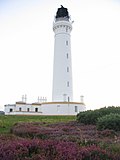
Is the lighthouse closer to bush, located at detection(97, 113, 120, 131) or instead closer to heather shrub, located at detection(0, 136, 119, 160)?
Result: bush, located at detection(97, 113, 120, 131)

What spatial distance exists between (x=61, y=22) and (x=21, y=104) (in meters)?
19.2

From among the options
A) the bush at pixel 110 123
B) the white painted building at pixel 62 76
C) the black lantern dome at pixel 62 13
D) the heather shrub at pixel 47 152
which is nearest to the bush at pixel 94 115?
the bush at pixel 110 123

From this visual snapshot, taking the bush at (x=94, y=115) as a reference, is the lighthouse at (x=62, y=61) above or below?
above

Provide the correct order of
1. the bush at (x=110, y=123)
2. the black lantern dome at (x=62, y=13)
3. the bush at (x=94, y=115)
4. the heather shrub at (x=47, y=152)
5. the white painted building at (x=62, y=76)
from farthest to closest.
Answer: the black lantern dome at (x=62, y=13), the white painted building at (x=62, y=76), the bush at (x=94, y=115), the bush at (x=110, y=123), the heather shrub at (x=47, y=152)

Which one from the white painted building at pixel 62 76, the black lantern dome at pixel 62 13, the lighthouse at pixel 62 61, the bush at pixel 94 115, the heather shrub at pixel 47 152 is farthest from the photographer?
the black lantern dome at pixel 62 13

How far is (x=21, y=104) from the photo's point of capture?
54.8 m

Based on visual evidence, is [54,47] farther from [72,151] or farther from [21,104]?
[72,151]

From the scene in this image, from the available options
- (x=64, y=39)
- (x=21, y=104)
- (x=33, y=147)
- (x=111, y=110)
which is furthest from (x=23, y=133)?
(x=21, y=104)

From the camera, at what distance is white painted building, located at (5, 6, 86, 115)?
139 feet

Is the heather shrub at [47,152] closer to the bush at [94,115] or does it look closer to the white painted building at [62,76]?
the bush at [94,115]

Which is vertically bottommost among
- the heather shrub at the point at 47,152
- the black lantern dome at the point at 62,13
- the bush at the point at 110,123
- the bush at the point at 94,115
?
the heather shrub at the point at 47,152

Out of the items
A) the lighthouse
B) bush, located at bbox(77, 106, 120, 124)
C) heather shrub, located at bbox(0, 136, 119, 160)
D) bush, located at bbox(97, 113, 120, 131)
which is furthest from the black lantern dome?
heather shrub, located at bbox(0, 136, 119, 160)

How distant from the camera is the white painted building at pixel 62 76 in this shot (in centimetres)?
4225

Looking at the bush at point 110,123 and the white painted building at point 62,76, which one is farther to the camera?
the white painted building at point 62,76
